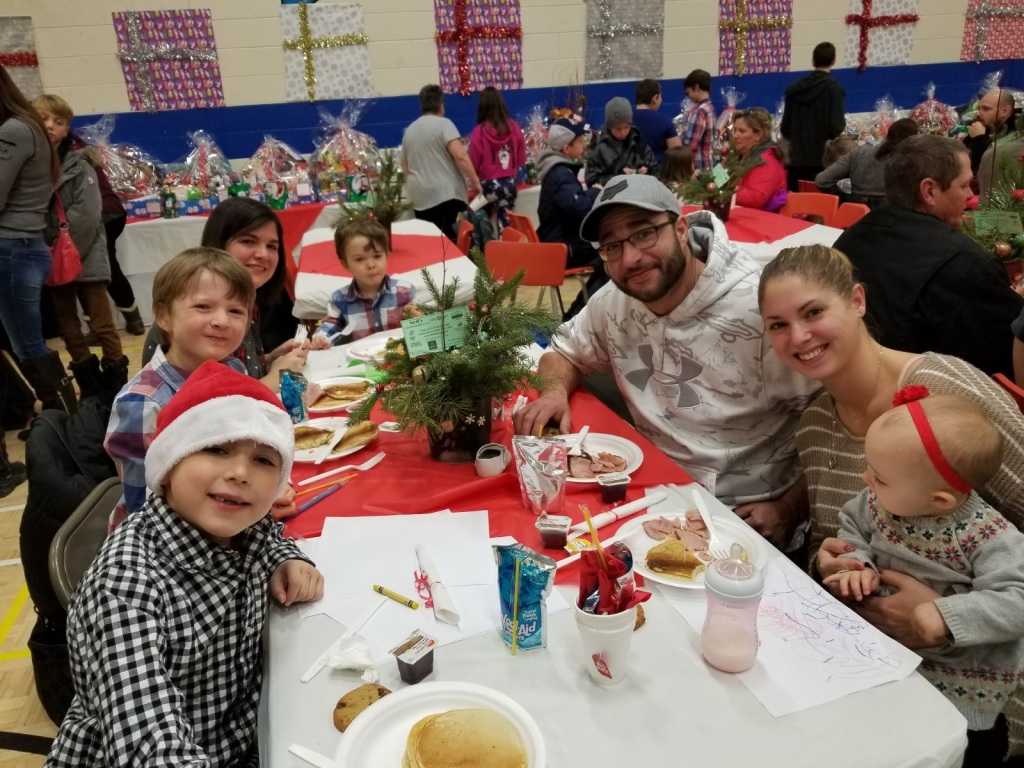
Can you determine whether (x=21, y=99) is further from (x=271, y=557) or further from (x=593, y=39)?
(x=593, y=39)

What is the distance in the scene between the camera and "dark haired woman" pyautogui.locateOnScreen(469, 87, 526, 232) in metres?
6.30

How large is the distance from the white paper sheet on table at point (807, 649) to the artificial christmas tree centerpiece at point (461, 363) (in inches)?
27.6

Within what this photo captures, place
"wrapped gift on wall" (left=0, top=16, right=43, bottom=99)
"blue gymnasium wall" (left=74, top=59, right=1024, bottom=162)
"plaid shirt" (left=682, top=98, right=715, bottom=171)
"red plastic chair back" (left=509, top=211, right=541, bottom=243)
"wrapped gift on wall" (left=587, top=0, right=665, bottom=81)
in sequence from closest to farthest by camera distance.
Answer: "red plastic chair back" (left=509, top=211, right=541, bottom=243) < "wrapped gift on wall" (left=0, top=16, right=43, bottom=99) < "blue gymnasium wall" (left=74, top=59, right=1024, bottom=162) < "plaid shirt" (left=682, top=98, right=715, bottom=171) < "wrapped gift on wall" (left=587, top=0, right=665, bottom=81)

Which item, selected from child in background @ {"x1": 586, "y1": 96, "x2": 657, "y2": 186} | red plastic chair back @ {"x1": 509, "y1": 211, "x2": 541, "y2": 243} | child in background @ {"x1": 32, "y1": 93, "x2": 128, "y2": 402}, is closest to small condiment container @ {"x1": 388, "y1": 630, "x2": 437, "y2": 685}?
child in background @ {"x1": 32, "y1": 93, "x2": 128, "y2": 402}

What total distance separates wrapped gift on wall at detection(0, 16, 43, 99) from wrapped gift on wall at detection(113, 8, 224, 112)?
0.72m

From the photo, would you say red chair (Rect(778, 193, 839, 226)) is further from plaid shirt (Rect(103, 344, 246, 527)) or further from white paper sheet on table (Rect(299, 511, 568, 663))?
plaid shirt (Rect(103, 344, 246, 527))

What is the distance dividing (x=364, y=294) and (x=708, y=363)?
6.35 feet

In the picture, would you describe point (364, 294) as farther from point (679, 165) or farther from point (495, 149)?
point (495, 149)

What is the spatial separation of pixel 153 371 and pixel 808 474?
179cm

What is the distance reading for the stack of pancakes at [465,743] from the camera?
3.22 ft

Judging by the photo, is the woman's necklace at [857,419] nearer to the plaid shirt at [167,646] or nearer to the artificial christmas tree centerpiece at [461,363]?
the artificial christmas tree centerpiece at [461,363]

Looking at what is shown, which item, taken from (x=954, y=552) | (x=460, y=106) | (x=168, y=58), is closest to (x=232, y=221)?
(x=954, y=552)

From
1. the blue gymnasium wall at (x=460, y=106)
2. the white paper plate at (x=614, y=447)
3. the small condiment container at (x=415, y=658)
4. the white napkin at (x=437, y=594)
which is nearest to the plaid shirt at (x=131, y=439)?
the white napkin at (x=437, y=594)

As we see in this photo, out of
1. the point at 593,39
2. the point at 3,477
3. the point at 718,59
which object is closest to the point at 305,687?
the point at 3,477
